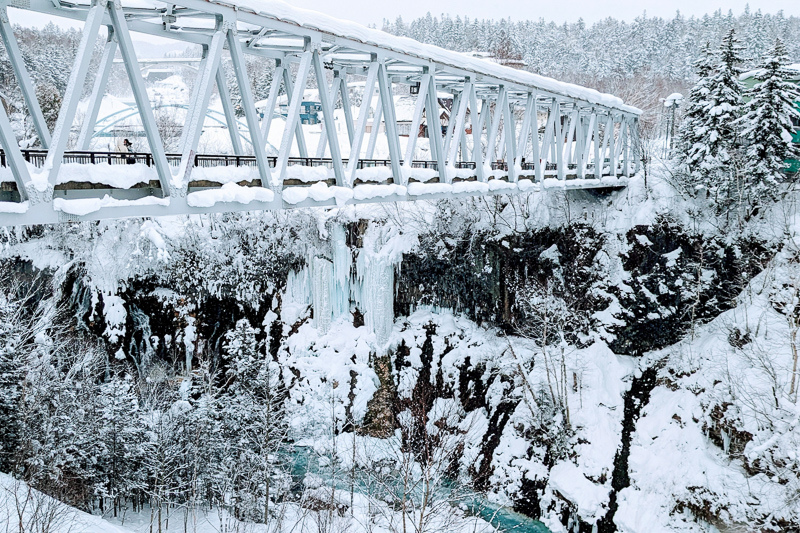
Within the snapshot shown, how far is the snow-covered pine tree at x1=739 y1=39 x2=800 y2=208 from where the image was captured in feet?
66.1

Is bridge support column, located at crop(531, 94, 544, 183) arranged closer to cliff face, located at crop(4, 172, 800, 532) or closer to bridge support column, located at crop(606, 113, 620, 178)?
cliff face, located at crop(4, 172, 800, 532)

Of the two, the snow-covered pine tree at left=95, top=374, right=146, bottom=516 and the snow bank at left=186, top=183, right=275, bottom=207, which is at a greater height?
the snow bank at left=186, top=183, right=275, bottom=207

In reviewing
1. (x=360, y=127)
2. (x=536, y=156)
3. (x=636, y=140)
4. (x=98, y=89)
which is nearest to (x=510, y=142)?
(x=536, y=156)

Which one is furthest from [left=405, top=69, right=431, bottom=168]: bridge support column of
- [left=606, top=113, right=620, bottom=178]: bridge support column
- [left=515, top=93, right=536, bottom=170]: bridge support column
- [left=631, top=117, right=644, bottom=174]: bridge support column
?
[left=631, top=117, right=644, bottom=174]: bridge support column

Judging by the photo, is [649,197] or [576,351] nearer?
[576,351]

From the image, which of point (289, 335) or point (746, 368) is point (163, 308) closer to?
point (289, 335)

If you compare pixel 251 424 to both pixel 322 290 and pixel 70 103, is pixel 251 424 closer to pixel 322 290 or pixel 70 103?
pixel 322 290

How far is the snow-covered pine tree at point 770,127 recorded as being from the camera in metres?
20.2

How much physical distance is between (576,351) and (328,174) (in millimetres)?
13923

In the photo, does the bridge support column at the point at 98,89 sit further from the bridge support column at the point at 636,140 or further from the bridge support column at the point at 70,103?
the bridge support column at the point at 636,140

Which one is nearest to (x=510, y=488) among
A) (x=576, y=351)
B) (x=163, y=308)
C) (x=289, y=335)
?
(x=576, y=351)

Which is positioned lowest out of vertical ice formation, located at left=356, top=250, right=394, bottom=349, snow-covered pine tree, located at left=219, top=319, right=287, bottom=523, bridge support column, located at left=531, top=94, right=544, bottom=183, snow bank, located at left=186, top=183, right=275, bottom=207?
snow-covered pine tree, located at left=219, top=319, right=287, bottom=523

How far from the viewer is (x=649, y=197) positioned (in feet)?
77.6

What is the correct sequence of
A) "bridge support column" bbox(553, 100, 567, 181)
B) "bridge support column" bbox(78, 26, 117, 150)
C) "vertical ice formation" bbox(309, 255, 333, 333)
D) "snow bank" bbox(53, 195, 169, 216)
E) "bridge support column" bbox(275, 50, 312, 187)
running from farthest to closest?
"vertical ice formation" bbox(309, 255, 333, 333) → "bridge support column" bbox(553, 100, 567, 181) → "bridge support column" bbox(275, 50, 312, 187) → "bridge support column" bbox(78, 26, 117, 150) → "snow bank" bbox(53, 195, 169, 216)
